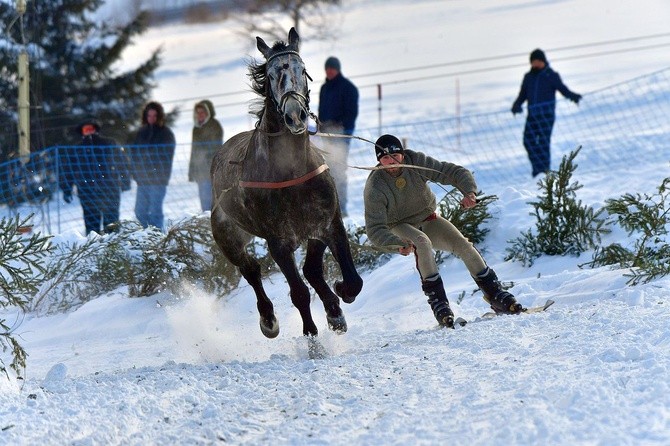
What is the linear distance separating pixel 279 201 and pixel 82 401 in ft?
6.75

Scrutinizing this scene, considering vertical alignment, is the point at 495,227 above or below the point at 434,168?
below

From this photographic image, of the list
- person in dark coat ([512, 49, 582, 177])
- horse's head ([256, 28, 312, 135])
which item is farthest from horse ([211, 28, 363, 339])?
person in dark coat ([512, 49, 582, 177])

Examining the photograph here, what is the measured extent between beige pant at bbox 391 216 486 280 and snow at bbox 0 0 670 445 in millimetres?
476

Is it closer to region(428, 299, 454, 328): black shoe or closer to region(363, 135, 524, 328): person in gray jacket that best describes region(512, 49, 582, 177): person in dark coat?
region(363, 135, 524, 328): person in gray jacket

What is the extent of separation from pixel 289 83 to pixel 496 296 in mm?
2150

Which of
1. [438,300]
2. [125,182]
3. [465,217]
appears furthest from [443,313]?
[125,182]

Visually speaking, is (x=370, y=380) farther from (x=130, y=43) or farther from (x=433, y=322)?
(x=130, y=43)

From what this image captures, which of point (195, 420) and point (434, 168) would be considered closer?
point (195, 420)

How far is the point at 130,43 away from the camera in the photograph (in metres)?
21.2

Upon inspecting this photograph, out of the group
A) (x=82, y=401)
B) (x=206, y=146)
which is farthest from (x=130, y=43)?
(x=82, y=401)

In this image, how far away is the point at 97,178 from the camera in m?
13.2

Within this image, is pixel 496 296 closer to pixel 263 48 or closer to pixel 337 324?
pixel 337 324

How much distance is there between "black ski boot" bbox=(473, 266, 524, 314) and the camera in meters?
8.06

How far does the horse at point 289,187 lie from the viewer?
740 centimetres
